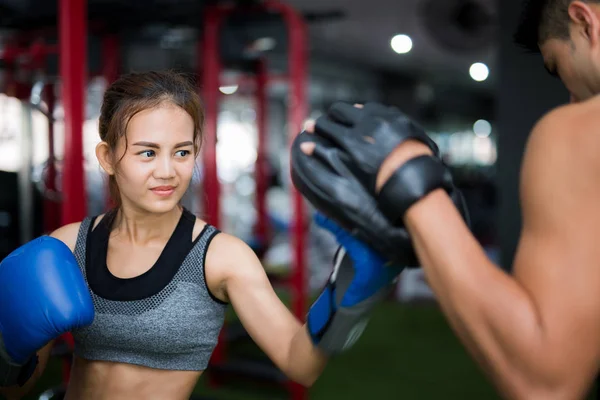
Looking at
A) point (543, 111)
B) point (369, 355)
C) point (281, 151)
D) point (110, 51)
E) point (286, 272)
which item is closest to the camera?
point (543, 111)

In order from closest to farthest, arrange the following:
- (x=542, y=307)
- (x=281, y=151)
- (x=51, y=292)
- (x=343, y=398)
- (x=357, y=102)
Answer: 1. (x=542, y=307)
2. (x=357, y=102)
3. (x=51, y=292)
4. (x=343, y=398)
5. (x=281, y=151)

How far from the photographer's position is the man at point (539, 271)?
2.29 feet

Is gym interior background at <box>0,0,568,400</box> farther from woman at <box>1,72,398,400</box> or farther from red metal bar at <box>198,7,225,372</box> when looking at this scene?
woman at <box>1,72,398,400</box>

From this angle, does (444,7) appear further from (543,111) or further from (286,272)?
(286,272)

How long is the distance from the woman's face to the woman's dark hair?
0.02 m

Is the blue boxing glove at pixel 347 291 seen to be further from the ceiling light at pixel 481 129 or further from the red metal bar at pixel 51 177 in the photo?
the ceiling light at pixel 481 129

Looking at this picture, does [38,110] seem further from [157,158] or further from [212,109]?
[157,158]

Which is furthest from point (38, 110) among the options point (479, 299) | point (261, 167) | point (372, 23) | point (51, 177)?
point (372, 23)

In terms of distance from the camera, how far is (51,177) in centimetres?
371

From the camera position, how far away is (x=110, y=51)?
4.39 metres

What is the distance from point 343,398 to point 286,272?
12.4 ft

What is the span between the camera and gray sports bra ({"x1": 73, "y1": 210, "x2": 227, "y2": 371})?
114 cm

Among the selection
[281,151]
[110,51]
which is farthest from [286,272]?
[281,151]

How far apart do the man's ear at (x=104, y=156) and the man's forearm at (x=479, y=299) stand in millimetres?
726
